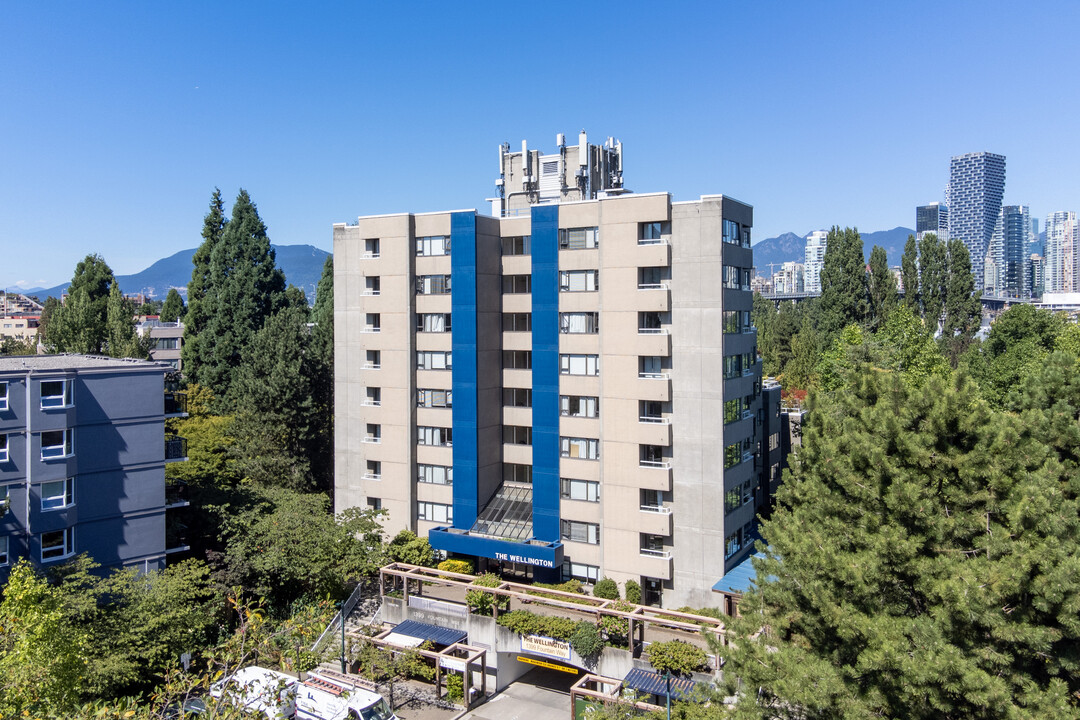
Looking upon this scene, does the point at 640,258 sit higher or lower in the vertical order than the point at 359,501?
higher

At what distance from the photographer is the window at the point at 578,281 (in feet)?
158

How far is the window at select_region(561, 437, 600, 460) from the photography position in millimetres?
47969

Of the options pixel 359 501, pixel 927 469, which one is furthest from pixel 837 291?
pixel 927 469

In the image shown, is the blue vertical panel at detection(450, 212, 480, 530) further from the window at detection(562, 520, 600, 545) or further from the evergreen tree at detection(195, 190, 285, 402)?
the evergreen tree at detection(195, 190, 285, 402)

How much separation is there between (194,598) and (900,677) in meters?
36.4

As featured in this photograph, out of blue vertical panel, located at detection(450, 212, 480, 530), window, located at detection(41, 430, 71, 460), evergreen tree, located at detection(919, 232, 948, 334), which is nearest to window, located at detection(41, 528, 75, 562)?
window, located at detection(41, 430, 71, 460)

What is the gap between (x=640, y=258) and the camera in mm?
46094

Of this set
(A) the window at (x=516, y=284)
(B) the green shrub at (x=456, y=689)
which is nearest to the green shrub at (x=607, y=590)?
(B) the green shrub at (x=456, y=689)

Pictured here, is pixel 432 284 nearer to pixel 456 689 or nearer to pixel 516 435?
pixel 516 435

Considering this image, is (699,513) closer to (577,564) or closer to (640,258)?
(577,564)

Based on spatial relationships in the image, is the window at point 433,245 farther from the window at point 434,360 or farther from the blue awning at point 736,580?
the blue awning at point 736,580

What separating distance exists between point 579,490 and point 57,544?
2850cm

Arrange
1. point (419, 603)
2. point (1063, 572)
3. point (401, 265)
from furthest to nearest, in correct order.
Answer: point (401, 265) → point (419, 603) → point (1063, 572)

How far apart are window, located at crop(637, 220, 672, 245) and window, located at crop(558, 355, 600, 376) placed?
25.3 feet
